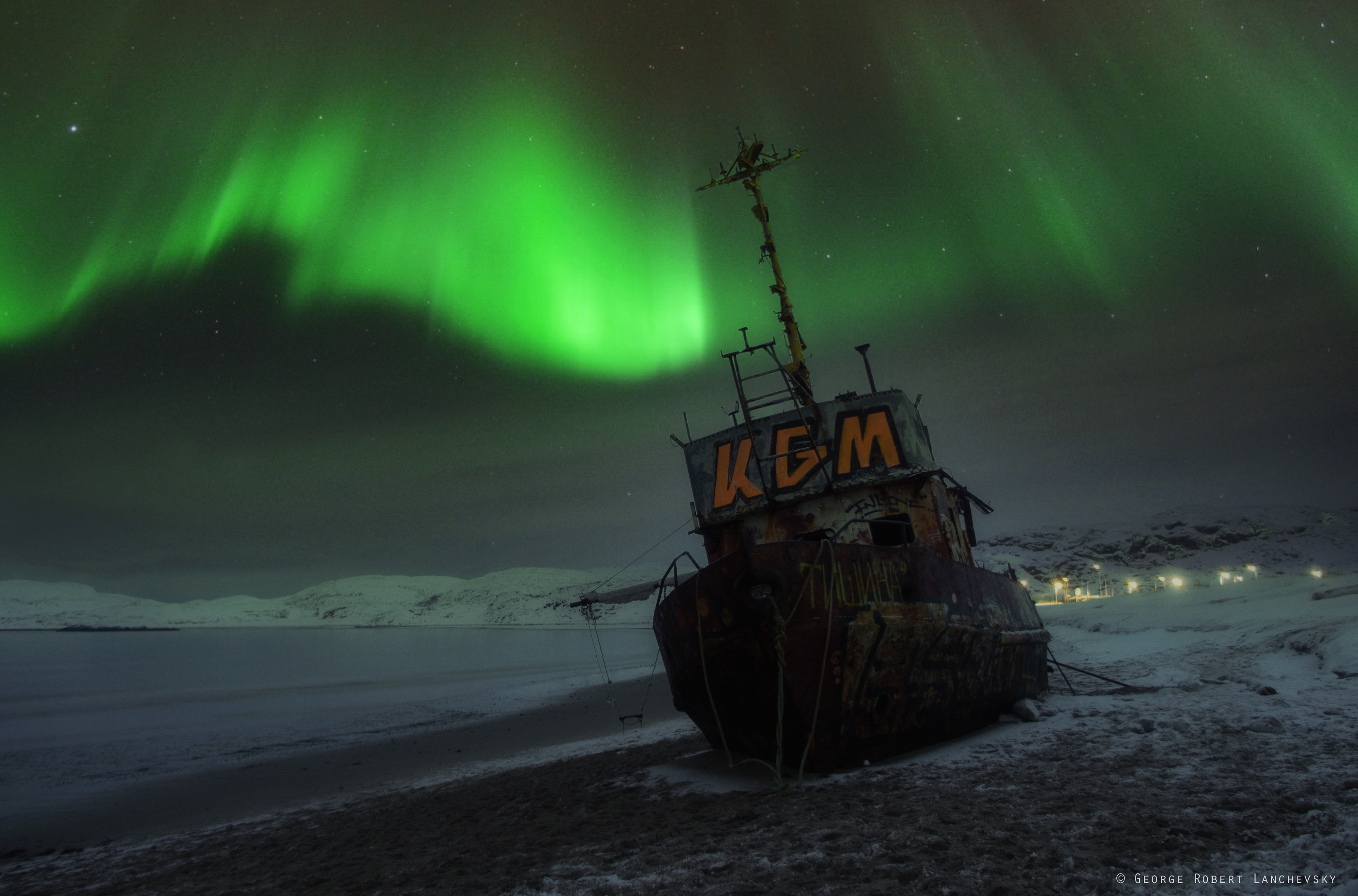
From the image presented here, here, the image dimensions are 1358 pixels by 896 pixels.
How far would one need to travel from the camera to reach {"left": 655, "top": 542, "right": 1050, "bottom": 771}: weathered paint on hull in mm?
8008

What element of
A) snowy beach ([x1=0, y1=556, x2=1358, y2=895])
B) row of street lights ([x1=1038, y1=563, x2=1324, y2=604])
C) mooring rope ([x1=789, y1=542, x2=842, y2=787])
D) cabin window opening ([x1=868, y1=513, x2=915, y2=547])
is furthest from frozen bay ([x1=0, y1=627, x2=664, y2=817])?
row of street lights ([x1=1038, y1=563, x2=1324, y2=604])

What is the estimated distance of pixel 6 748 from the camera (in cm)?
2055

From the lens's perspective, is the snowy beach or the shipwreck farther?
the shipwreck

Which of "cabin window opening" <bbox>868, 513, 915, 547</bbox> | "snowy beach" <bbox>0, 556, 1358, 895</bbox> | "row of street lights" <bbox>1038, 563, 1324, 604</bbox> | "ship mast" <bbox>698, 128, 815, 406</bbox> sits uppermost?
"ship mast" <bbox>698, 128, 815, 406</bbox>

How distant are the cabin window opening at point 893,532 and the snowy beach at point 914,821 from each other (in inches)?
123

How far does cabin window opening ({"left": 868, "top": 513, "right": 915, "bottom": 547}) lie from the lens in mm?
10922

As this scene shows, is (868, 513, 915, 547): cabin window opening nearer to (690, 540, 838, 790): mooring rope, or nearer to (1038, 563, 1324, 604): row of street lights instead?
(690, 540, 838, 790): mooring rope

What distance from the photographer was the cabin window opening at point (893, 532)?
10922mm

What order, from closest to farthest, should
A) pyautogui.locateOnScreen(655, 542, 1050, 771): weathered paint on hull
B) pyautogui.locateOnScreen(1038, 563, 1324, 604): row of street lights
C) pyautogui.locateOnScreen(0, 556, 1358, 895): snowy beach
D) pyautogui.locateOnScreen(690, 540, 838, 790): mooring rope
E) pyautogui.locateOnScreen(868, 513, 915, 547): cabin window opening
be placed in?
pyautogui.locateOnScreen(0, 556, 1358, 895): snowy beach < pyautogui.locateOnScreen(690, 540, 838, 790): mooring rope < pyautogui.locateOnScreen(655, 542, 1050, 771): weathered paint on hull < pyautogui.locateOnScreen(868, 513, 915, 547): cabin window opening < pyautogui.locateOnScreen(1038, 563, 1324, 604): row of street lights

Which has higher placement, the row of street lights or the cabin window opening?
the cabin window opening

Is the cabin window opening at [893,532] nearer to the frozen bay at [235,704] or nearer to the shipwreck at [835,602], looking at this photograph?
the shipwreck at [835,602]

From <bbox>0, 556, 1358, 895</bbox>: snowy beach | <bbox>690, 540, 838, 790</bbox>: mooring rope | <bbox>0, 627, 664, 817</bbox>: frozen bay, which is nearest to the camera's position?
<bbox>0, 556, 1358, 895</bbox>: snowy beach

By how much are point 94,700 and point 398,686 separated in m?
16.6

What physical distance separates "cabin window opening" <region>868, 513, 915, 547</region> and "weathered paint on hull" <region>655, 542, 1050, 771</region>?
1191 mm
